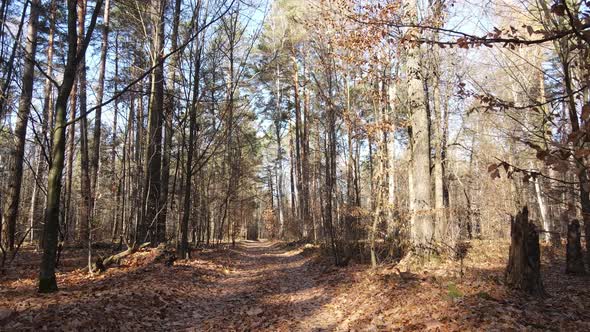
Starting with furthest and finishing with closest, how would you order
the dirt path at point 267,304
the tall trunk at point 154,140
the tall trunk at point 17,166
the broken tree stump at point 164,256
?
the tall trunk at point 17,166
the tall trunk at point 154,140
the broken tree stump at point 164,256
the dirt path at point 267,304

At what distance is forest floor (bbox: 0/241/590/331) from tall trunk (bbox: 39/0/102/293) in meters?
0.37

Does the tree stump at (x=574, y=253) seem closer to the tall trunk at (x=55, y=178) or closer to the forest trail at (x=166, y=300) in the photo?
the forest trail at (x=166, y=300)

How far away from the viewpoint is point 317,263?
11.9m

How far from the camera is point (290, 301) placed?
279 inches

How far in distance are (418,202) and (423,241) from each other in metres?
0.85

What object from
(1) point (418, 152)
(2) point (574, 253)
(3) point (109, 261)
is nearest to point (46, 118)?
(3) point (109, 261)

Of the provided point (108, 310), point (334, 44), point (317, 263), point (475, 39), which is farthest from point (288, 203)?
point (475, 39)

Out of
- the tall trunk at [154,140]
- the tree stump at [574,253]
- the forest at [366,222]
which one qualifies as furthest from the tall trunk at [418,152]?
the tall trunk at [154,140]

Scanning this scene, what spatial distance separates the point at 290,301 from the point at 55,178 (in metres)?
4.56

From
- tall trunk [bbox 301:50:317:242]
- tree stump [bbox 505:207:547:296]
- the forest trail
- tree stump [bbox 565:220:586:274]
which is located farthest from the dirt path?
tall trunk [bbox 301:50:317:242]

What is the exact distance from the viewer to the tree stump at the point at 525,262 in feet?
18.0

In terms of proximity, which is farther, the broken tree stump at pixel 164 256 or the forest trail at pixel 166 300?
the broken tree stump at pixel 164 256

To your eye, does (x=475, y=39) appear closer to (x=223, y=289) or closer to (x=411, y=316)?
(x=411, y=316)

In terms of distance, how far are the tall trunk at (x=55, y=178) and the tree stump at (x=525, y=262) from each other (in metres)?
7.06
